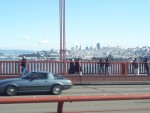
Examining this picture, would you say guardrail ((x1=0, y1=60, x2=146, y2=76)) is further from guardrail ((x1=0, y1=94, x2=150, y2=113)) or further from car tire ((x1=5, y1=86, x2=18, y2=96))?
guardrail ((x1=0, y1=94, x2=150, y2=113))

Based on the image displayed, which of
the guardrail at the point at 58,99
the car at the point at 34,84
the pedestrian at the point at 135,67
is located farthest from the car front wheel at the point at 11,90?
the pedestrian at the point at 135,67

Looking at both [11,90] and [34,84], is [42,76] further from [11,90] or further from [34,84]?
[11,90]

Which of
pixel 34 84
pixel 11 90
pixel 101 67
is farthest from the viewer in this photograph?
pixel 101 67

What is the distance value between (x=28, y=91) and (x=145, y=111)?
1032 cm

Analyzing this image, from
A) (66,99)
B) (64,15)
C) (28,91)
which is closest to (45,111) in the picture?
(66,99)

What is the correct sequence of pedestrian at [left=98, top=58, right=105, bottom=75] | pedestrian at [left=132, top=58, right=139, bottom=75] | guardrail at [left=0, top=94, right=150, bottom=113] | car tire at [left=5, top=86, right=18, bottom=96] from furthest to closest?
pedestrian at [left=132, top=58, right=139, bottom=75] < pedestrian at [left=98, top=58, right=105, bottom=75] < car tire at [left=5, top=86, right=18, bottom=96] < guardrail at [left=0, top=94, right=150, bottom=113]

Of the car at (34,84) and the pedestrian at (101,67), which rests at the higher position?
the pedestrian at (101,67)

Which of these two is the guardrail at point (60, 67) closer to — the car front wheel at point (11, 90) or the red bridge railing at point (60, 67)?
the red bridge railing at point (60, 67)

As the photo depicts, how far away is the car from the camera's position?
18.7 m

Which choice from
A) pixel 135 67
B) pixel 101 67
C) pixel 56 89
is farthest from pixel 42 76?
pixel 135 67

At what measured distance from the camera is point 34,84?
19109mm

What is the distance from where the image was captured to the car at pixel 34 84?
1867 centimetres

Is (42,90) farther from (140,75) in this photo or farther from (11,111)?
(140,75)

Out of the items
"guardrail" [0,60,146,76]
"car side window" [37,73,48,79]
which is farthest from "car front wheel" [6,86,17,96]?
"guardrail" [0,60,146,76]
